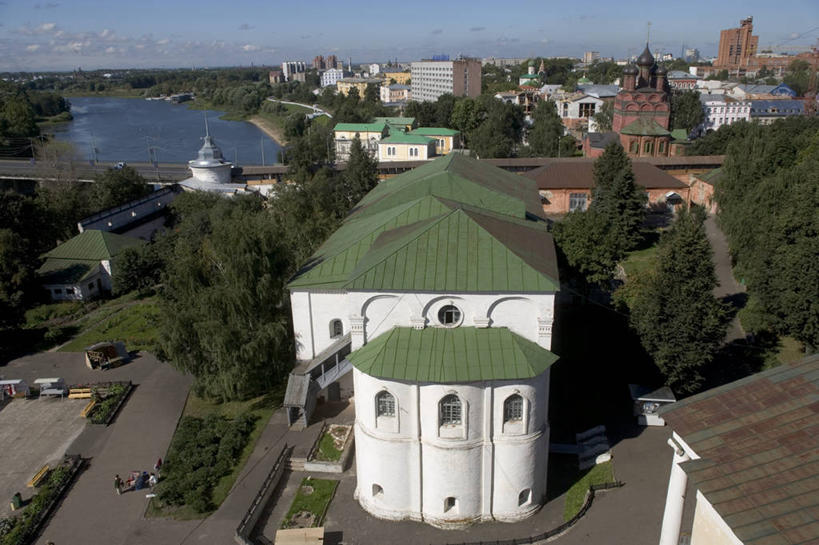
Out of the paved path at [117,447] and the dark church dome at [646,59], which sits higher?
the dark church dome at [646,59]

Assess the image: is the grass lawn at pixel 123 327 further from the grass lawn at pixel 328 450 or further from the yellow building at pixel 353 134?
the yellow building at pixel 353 134

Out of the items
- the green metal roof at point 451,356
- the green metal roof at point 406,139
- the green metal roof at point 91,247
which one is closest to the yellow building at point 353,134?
the green metal roof at point 406,139

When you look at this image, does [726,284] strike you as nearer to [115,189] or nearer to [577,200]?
[577,200]

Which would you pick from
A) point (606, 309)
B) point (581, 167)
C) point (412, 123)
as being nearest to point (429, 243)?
point (606, 309)

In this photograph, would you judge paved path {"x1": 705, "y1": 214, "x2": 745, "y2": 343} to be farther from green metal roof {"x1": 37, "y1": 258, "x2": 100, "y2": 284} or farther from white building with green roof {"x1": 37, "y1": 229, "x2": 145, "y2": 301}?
green metal roof {"x1": 37, "y1": 258, "x2": 100, "y2": 284}

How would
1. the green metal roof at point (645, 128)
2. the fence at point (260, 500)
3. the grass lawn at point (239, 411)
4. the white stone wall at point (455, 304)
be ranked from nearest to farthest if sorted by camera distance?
the fence at point (260, 500) < the white stone wall at point (455, 304) < the grass lawn at point (239, 411) < the green metal roof at point (645, 128)

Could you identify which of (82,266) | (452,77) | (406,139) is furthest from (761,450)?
(452,77)

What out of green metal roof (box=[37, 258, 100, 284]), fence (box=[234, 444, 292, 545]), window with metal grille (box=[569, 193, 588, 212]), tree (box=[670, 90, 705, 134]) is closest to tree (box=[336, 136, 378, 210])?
window with metal grille (box=[569, 193, 588, 212])
